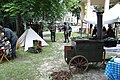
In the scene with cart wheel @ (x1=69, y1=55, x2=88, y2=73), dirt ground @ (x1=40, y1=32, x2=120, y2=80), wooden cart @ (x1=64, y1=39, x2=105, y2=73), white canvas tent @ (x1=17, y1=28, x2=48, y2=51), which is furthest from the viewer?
white canvas tent @ (x1=17, y1=28, x2=48, y2=51)

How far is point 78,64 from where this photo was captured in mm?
7223

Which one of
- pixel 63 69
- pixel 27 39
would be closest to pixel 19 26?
pixel 27 39

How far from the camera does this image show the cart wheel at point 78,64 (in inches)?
280

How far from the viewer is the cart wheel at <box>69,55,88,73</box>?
7.12 meters

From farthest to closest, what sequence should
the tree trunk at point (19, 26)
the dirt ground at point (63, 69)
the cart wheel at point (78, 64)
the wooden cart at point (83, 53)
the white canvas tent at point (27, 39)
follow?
the tree trunk at point (19, 26), the white canvas tent at point (27, 39), the cart wheel at point (78, 64), the wooden cart at point (83, 53), the dirt ground at point (63, 69)

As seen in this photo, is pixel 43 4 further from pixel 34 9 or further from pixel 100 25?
pixel 100 25

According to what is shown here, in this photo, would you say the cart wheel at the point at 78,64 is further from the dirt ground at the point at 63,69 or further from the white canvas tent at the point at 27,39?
the white canvas tent at the point at 27,39

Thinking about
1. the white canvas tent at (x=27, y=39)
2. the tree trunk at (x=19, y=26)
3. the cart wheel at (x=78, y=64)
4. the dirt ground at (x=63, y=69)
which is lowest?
the dirt ground at (x=63, y=69)

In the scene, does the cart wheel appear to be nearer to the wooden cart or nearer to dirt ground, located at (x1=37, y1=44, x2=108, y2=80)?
the wooden cart


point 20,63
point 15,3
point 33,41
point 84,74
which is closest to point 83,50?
point 84,74

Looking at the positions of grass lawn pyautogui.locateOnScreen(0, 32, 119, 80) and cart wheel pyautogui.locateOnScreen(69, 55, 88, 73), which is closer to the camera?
grass lawn pyautogui.locateOnScreen(0, 32, 119, 80)

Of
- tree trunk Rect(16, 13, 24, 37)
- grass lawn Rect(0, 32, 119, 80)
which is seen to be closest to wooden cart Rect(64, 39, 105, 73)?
grass lawn Rect(0, 32, 119, 80)

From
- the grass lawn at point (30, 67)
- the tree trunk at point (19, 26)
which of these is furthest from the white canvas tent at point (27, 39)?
the grass lawn at point (30, 67)

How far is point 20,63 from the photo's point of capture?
334 inches
